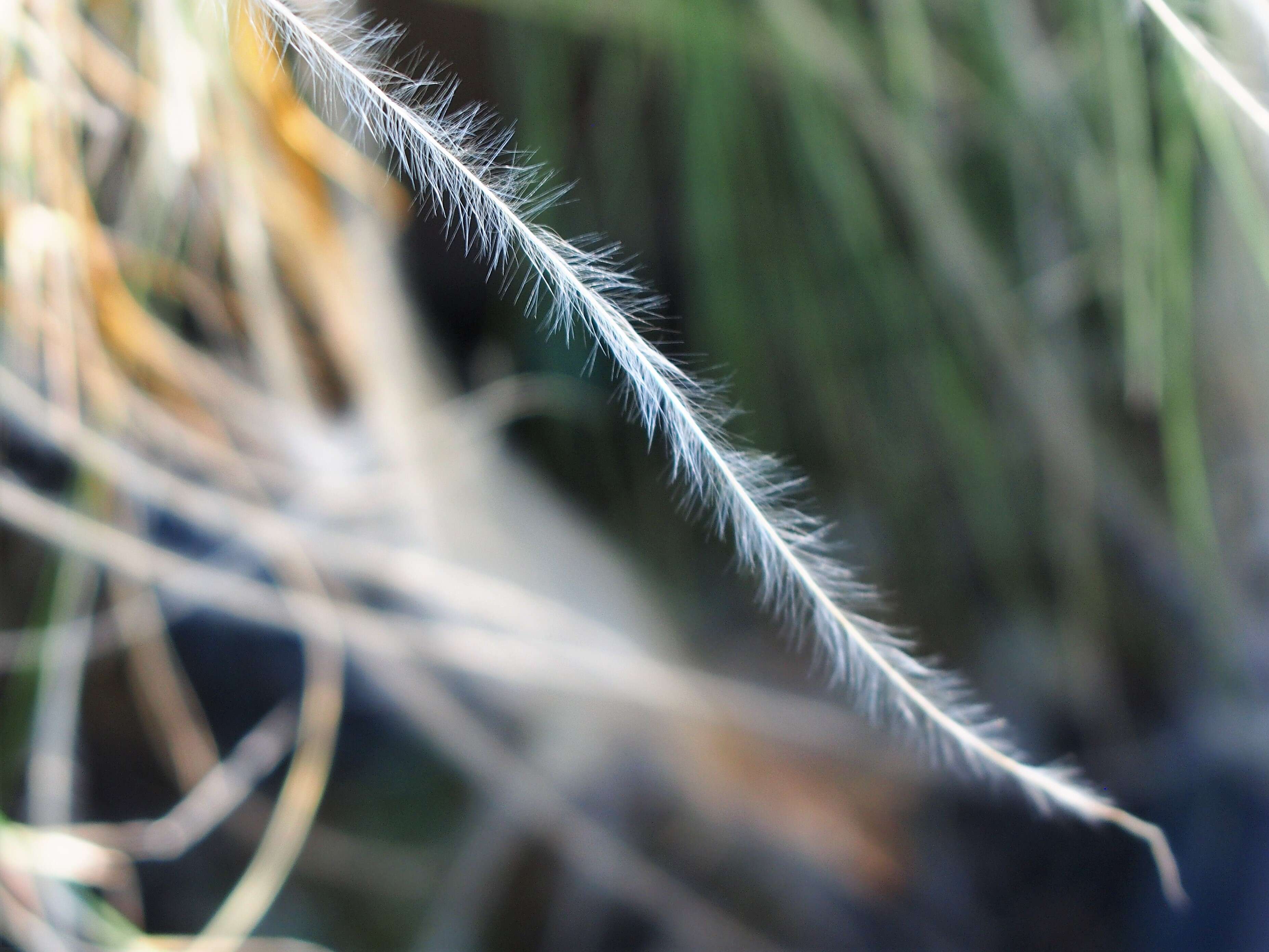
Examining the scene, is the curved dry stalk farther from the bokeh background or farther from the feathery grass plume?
the feathery grass plume

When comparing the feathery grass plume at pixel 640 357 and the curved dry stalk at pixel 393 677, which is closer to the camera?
A: the feathery grass plume at pixel 640 357

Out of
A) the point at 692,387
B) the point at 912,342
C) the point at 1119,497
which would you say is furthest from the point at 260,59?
the point at 1119,497

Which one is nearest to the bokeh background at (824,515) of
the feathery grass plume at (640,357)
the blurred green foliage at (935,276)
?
the blurred green foliage at (935,276)

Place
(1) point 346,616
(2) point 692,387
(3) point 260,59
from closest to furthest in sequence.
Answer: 1. (2) point 692,387
2. (3) point 260,59
3. (1) point 346,616

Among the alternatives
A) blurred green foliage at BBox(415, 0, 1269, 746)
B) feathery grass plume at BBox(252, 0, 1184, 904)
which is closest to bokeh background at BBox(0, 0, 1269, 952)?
blurred green foliage at BBox(415, 0, 1269, 746)

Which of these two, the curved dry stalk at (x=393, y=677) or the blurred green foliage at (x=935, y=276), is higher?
the blurred green foliage at (x=935, y=276)

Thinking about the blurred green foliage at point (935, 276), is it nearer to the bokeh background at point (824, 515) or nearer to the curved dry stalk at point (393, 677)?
the bokeh background at point (824, 515)

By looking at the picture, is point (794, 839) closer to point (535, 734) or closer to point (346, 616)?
point (535, 734)
